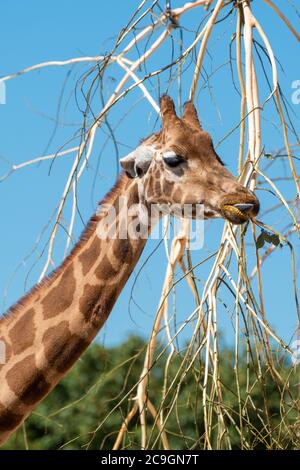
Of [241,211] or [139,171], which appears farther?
[139,171]

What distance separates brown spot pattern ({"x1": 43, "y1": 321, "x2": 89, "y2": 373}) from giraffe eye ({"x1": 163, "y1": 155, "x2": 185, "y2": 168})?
0.76 m

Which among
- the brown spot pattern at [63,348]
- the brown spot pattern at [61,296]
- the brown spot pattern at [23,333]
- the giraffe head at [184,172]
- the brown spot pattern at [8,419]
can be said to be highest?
the giraffe head at [184,172]

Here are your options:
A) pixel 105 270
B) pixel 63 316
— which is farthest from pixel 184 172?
pixel 63 316

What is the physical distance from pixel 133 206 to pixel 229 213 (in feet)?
1.54

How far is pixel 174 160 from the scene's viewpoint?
366 cm

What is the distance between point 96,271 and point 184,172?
0.53 meters

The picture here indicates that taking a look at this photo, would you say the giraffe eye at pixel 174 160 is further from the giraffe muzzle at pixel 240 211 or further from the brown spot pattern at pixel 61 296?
the brown spot pattern at pixel 61 296

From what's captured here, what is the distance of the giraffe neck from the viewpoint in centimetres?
366

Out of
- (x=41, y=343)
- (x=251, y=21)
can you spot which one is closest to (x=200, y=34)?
(x=251, y=21)

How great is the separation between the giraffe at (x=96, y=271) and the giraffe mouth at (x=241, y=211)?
0.23 feet

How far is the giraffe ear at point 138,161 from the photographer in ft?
12.3

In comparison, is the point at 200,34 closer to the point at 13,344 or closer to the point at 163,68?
the point at 163,68

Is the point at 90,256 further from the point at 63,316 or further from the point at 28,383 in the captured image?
the point at 28,383

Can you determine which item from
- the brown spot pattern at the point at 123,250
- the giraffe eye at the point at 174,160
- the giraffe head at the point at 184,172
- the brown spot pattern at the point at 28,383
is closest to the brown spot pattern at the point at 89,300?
the brown spot pattern at the point at 123,250
